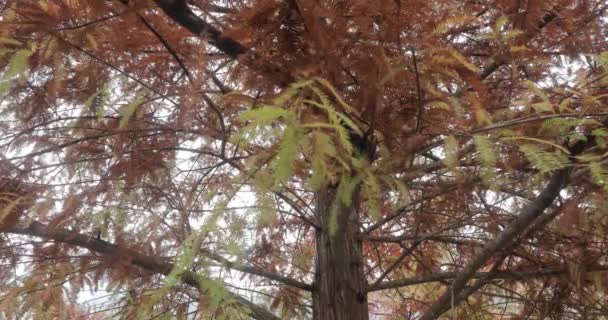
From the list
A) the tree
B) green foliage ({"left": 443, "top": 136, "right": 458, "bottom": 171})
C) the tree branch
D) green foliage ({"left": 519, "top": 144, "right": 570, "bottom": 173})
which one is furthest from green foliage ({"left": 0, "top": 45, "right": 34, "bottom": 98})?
green foliage ({"left": 519, "top": 144, "right": 570, "bottom": 173})

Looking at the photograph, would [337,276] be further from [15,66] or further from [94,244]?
[15,66]

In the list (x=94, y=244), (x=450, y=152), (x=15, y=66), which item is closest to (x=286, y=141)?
(x=450, y=152)

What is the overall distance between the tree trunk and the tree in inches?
0.6

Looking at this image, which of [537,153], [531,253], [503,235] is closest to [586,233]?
[531,253]

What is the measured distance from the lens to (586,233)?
9.13 feet

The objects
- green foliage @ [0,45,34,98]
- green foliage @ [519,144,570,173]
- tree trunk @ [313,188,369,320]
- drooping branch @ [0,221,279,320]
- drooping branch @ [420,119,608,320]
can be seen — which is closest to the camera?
green foliage @ [519,144,570,173]

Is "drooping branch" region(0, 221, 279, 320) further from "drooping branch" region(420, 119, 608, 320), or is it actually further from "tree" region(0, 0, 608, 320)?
"drooping branch" region(420, 119, 608, 320)

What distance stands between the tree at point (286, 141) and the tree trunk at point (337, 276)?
1 centimetres

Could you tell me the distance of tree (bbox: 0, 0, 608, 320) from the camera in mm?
1603

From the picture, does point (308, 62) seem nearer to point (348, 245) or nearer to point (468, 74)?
point (468, 74)

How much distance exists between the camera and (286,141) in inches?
42.1

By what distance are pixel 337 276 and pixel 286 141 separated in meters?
2.31

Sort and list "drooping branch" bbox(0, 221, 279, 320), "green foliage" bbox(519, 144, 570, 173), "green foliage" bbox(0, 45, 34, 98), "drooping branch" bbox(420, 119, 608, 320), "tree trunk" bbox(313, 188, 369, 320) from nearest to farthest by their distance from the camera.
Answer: "green foliage" bbox(519, 144, 570, 173) → "green foliage" bbox(0, 45, 34, 98) → "drooping branch" bbox(420, 119, 608, 320) → "drooping branch" bbox(0, 221, 279, 320) → "tree trunk" bbox(313, 188, 369, 320)

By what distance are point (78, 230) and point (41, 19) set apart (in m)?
1.48
